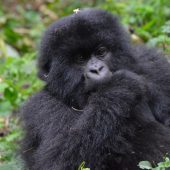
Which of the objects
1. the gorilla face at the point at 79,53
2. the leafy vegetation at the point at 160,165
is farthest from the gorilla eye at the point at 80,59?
the leafy vegetation at the point at 160,165

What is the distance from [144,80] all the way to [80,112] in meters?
0.69

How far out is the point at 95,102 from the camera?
4551 millimetres

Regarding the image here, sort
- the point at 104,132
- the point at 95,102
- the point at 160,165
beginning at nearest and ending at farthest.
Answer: the point at 160,165 → the point at 104,132 → the point at 95,102

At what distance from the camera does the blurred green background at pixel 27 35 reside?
5.96 meters

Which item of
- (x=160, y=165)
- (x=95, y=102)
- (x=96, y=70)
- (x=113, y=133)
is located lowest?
(x=160, y=165)

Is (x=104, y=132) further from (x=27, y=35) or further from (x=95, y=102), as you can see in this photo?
(x=27, y=35)

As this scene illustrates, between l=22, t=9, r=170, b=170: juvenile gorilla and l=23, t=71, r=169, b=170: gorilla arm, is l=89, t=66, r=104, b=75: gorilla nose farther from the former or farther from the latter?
l=23, t=71, r=169, b=170: gorilla arm

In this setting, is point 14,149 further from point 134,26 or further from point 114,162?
point 134,26

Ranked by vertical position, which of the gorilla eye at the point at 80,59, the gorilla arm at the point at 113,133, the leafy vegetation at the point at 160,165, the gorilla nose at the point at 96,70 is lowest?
the leafy vegetation at the point at 160,165

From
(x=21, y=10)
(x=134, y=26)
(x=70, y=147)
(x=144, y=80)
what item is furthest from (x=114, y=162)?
(x=21, y=10)

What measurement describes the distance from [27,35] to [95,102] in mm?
5775

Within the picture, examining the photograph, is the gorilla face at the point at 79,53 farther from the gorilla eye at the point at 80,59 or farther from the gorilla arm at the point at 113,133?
the gorilla arm at the point at 113,133

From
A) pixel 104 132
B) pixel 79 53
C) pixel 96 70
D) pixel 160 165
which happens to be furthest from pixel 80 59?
pixel 160 165

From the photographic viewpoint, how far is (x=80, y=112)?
4789mm
